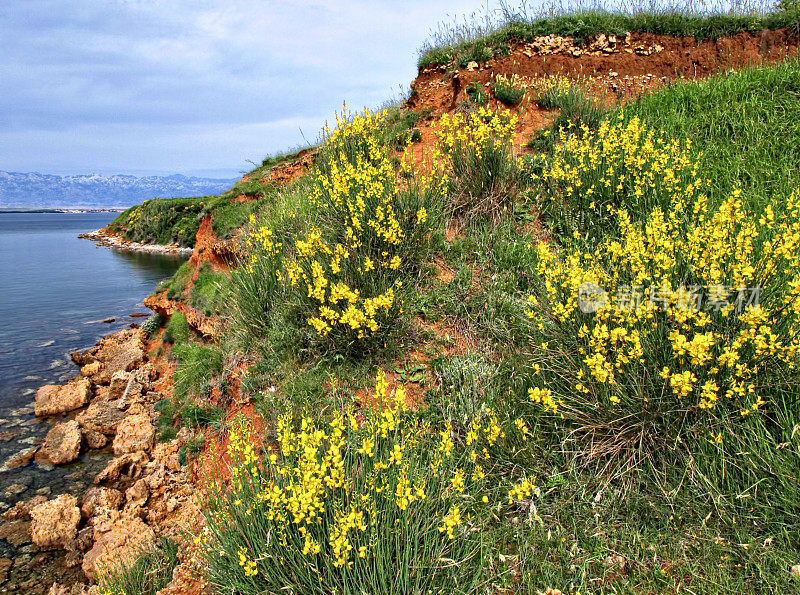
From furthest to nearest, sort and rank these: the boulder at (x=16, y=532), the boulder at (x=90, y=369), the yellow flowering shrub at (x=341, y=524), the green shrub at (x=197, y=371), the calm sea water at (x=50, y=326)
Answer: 1. the boulder at (x=90, y=369)
2. the calm sea water at (x=50, y=326)
3. the green shrub at (x=197, y=371)
4. the boulder at (x=16, y=532)
5. the yellow flowering shrub at (x=341, y=524)

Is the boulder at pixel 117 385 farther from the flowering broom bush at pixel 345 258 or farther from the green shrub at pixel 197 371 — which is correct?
the flowering broom bush at pixel 345 258

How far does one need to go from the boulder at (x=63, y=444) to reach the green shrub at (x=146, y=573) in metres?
3.71

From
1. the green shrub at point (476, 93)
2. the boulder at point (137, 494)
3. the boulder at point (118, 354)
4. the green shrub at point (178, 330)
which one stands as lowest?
the boulder at point (137, 494)

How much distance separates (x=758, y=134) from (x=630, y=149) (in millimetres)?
2848

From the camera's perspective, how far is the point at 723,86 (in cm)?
833

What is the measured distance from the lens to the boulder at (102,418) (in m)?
8.18

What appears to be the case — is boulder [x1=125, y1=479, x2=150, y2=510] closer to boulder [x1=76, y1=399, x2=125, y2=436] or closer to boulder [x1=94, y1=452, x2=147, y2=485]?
boulder [x1=94, y1=452, x2=147, y2=485]

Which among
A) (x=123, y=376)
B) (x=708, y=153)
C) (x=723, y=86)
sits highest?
(x=723, y=86)

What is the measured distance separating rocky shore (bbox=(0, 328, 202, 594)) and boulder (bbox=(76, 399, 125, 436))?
0.02 m

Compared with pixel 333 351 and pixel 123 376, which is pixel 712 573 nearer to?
pixel 333 351

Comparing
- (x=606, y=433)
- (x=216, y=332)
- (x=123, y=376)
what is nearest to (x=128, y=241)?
(x=123, y=376)

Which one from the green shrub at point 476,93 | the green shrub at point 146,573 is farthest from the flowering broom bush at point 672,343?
the green shrub at point 476,93

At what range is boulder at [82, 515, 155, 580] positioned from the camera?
484 cm

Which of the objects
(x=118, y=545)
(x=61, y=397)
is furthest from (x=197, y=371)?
(x=61, y=397)
